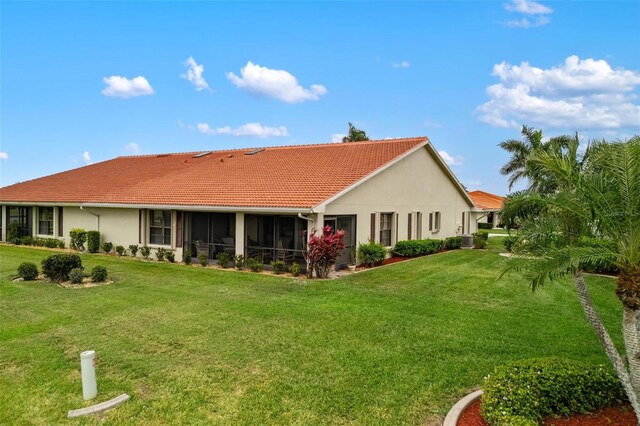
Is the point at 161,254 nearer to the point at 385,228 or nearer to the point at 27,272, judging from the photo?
the point at 27,272

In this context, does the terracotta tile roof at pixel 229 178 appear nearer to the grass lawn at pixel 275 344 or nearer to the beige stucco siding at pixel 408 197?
the beige stucco siding at pixel 408 197

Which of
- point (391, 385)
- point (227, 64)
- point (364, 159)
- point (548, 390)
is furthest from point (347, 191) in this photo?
point (548, 390)

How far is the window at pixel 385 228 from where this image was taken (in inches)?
741

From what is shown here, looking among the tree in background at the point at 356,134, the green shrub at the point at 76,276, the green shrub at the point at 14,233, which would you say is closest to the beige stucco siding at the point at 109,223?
the green shrub at the point at 14,233

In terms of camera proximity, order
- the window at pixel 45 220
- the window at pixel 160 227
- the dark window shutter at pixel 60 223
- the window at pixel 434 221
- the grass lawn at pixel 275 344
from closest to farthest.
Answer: the grass lawn at pixel 275 344 → the window at pixel 160 227 → the dark window shutter at pixel 60 223 → the window at pixel 434 221 → the window at pixel 45 220

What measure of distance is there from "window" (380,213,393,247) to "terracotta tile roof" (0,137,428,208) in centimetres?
249

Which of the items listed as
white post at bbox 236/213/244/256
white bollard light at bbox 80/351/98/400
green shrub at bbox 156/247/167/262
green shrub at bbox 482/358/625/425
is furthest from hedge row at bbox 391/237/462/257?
white bollard light at bbox 80/351/98/400

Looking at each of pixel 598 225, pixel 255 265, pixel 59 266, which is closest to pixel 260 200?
pixel 255 265

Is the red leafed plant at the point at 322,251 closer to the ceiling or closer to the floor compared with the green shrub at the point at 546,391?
closer to the ceiling

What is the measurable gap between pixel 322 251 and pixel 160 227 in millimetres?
8867

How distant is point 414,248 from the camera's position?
19.9m

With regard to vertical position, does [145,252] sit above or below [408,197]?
below

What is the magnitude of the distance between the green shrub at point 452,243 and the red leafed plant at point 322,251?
1167cm

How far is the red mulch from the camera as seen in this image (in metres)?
4.41
